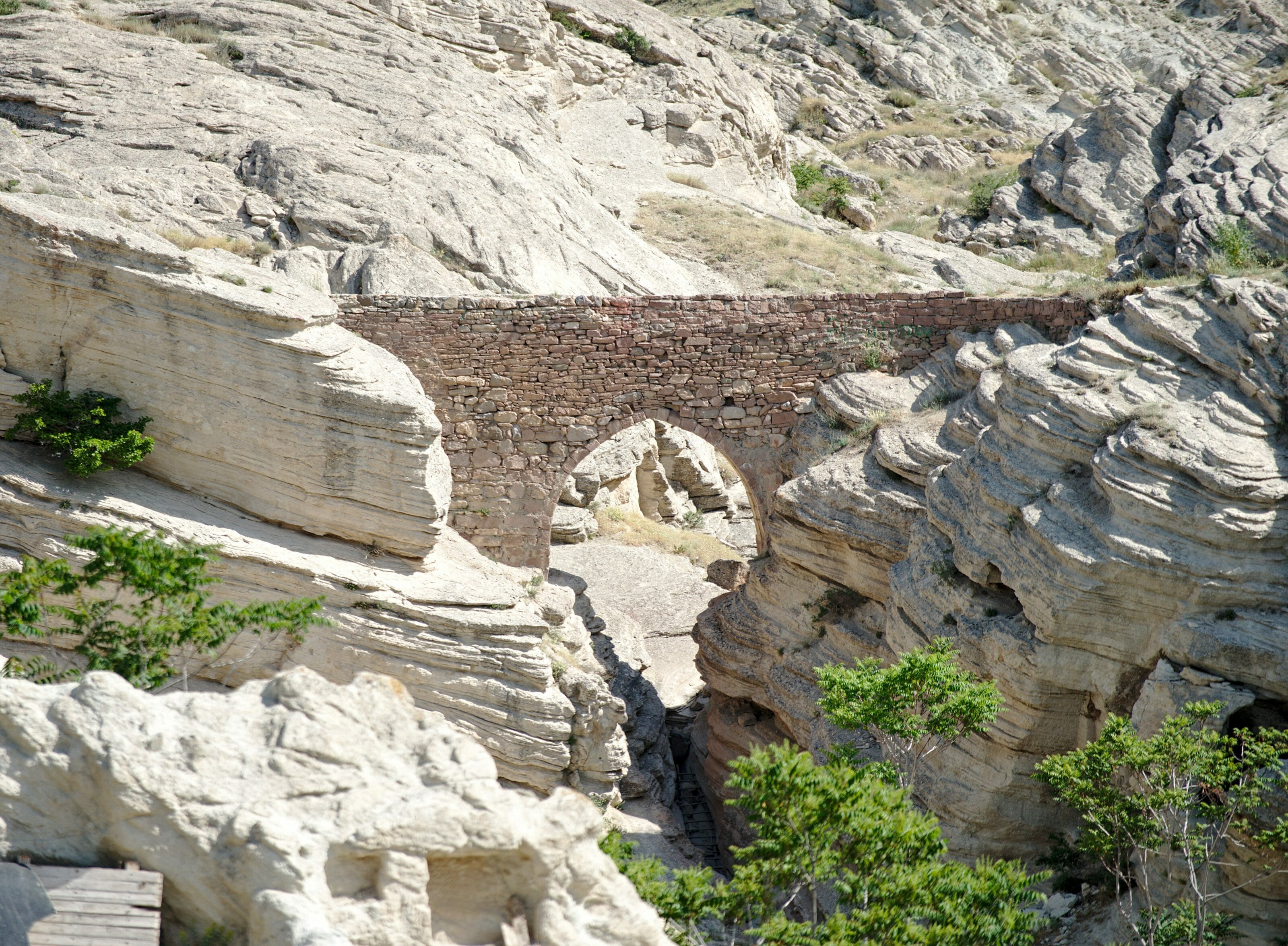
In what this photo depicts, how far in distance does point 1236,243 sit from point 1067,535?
5.84m

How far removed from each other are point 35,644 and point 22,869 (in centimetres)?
577

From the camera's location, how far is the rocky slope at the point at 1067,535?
10.1 m

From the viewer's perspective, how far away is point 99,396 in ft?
39.1

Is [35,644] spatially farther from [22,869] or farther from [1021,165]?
[1021,165]

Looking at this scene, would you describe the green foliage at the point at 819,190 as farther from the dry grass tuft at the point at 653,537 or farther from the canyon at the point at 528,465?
the dry grass tuft at the point at 653,537

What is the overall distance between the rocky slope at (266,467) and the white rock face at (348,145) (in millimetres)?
2142

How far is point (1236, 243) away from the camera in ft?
46.2

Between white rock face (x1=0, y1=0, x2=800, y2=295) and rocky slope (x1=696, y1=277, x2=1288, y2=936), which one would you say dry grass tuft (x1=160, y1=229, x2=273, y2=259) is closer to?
white rock face (x1=0, y1=0, x2=800, y2=295)

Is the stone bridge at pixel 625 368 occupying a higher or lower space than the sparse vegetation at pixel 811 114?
lower

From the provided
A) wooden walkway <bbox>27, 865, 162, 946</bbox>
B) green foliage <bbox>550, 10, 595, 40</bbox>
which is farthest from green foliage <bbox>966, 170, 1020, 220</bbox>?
wooden walkway <bbox>27, 865, 162, 946</bbox>

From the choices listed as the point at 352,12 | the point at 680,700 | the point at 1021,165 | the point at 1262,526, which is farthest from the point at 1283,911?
the point at 1021,165

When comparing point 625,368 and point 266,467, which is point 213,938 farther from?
point 625,368

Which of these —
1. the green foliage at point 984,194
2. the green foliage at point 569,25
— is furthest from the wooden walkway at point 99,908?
the green foliage at point 984,194

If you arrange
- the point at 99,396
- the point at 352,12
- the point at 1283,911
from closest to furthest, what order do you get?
the point at 1283,911
the point at 99,396
the point at 352,12
